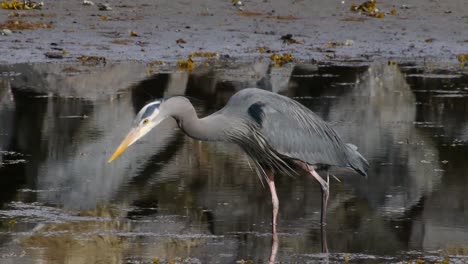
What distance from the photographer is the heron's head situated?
6742 millimetres

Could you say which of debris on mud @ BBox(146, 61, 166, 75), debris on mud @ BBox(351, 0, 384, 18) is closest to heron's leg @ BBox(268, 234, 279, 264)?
debris on mud @ BBox(146, 61, 166, 75)

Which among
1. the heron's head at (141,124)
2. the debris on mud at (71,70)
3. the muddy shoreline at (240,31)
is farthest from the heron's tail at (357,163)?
the muddy shoreline at (240,31)

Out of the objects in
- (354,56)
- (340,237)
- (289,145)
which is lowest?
(340,237)

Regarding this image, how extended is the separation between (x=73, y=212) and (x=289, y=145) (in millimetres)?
1581

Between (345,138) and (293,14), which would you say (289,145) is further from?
(293,14)

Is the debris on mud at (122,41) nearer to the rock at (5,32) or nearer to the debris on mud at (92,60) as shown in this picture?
the debris on mud at (92,60)

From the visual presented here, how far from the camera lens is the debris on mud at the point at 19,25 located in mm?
17656

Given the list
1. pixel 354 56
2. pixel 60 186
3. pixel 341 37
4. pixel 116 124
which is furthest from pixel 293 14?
pixel 60 186

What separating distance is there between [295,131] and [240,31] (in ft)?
36.0

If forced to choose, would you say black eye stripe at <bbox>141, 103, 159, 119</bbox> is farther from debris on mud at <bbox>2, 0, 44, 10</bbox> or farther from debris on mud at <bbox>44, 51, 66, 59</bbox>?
debris on mud at <bbox>2, 0, 44, 10</bbox>

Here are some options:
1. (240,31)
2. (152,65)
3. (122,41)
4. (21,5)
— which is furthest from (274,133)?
(21,5)

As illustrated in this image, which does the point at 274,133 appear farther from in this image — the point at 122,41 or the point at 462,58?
the point at 122,41

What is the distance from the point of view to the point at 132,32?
58.6 ft

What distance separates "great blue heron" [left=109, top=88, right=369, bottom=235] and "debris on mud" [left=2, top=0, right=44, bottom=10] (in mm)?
11815
